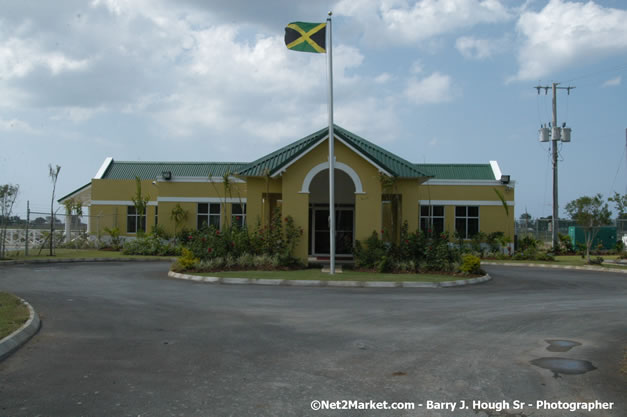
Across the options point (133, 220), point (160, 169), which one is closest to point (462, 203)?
point (133, 220)

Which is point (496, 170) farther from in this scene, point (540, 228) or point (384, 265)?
point (384, 265)

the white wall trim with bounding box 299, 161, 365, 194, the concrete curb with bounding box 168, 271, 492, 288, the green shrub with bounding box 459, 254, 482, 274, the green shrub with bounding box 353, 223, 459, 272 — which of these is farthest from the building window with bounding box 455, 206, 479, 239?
the concrete curb with bounding box 168, 271, 492, 288

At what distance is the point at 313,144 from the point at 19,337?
48.8 feet

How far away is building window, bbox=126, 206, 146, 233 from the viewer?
115 ft

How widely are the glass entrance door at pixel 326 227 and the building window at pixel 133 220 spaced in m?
13.5

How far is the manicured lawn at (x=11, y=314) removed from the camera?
315 inches

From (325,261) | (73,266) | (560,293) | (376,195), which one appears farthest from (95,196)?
(560,293)

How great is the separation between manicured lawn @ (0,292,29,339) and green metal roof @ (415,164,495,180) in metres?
29.6

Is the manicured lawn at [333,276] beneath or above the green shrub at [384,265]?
beneath

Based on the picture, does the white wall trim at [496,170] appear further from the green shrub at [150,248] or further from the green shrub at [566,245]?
the green shrub at [150,248]

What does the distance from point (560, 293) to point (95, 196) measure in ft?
97.3

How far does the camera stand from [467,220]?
107 feet

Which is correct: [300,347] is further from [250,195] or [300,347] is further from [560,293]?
[250,195]

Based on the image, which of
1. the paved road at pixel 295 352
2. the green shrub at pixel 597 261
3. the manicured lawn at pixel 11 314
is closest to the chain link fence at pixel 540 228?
the green shrub at pixel 597 261
